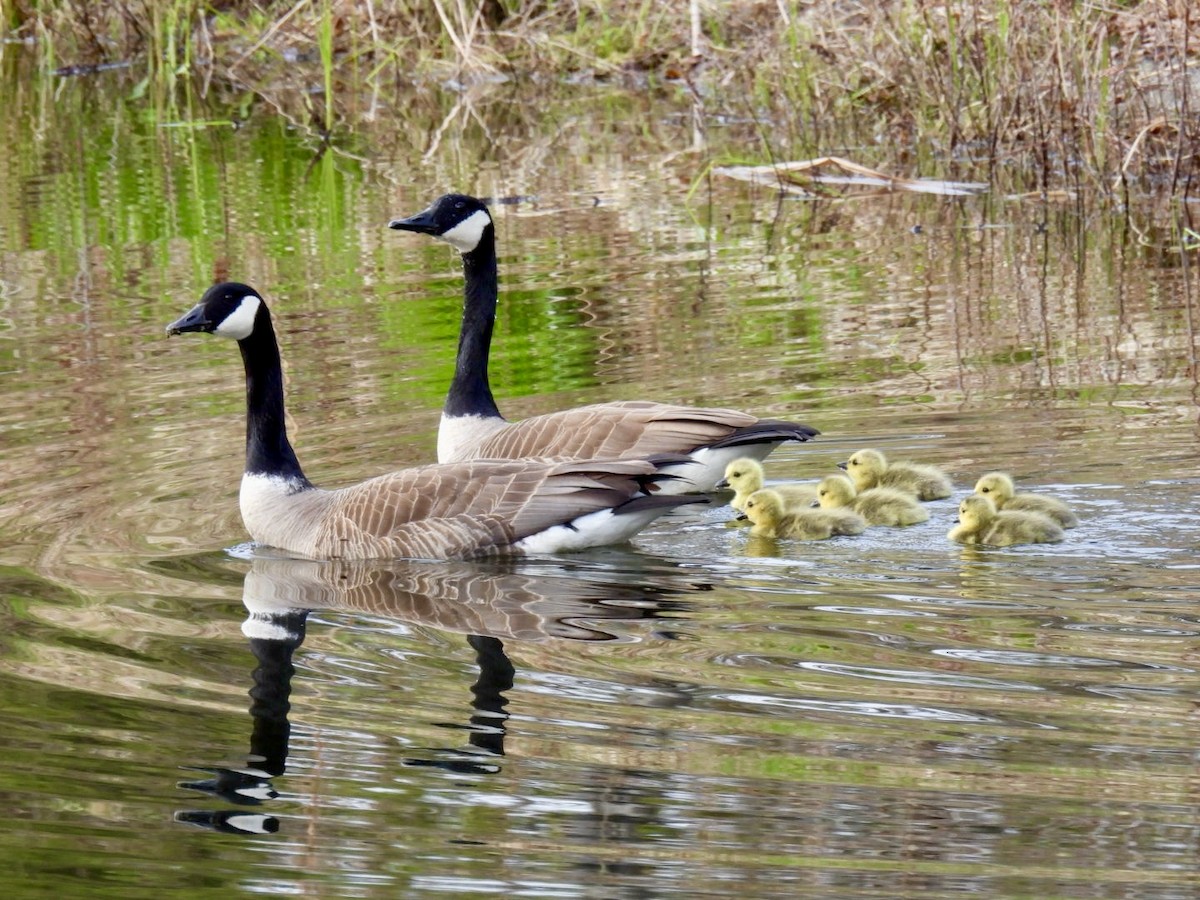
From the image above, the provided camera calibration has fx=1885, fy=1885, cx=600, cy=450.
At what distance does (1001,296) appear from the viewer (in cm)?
1090

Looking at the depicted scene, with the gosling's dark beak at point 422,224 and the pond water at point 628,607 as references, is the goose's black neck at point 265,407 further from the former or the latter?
the gosling's dark beak at point 422,224

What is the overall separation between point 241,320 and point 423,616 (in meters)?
1.75

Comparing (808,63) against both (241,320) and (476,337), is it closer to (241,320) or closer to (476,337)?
(476,337)

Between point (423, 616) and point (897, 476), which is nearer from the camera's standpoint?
point (423, 616)

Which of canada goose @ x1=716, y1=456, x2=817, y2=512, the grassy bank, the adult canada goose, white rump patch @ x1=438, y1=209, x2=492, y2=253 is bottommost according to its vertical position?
canada goose @ x1=716, y1=456, x2=817, y2=512

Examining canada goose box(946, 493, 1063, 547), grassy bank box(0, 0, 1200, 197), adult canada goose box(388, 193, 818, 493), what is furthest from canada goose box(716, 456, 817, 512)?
grassy bank box(0, 0, 1200, 197)

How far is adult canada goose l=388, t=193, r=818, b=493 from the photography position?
25.1ft

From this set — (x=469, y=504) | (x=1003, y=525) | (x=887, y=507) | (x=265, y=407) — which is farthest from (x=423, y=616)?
(x=1003, y=525)

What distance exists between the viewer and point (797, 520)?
6.95 m

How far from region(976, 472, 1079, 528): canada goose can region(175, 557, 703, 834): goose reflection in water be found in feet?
4.43

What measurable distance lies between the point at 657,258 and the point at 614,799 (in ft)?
27.0

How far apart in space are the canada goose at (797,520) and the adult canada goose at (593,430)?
63 cm

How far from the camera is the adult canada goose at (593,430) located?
7.66 meters

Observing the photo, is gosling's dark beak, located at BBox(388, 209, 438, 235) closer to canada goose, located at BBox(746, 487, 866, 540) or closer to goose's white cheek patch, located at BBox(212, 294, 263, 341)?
goose's white cheek patch, located at BBox(212, 294, 263, 341)
